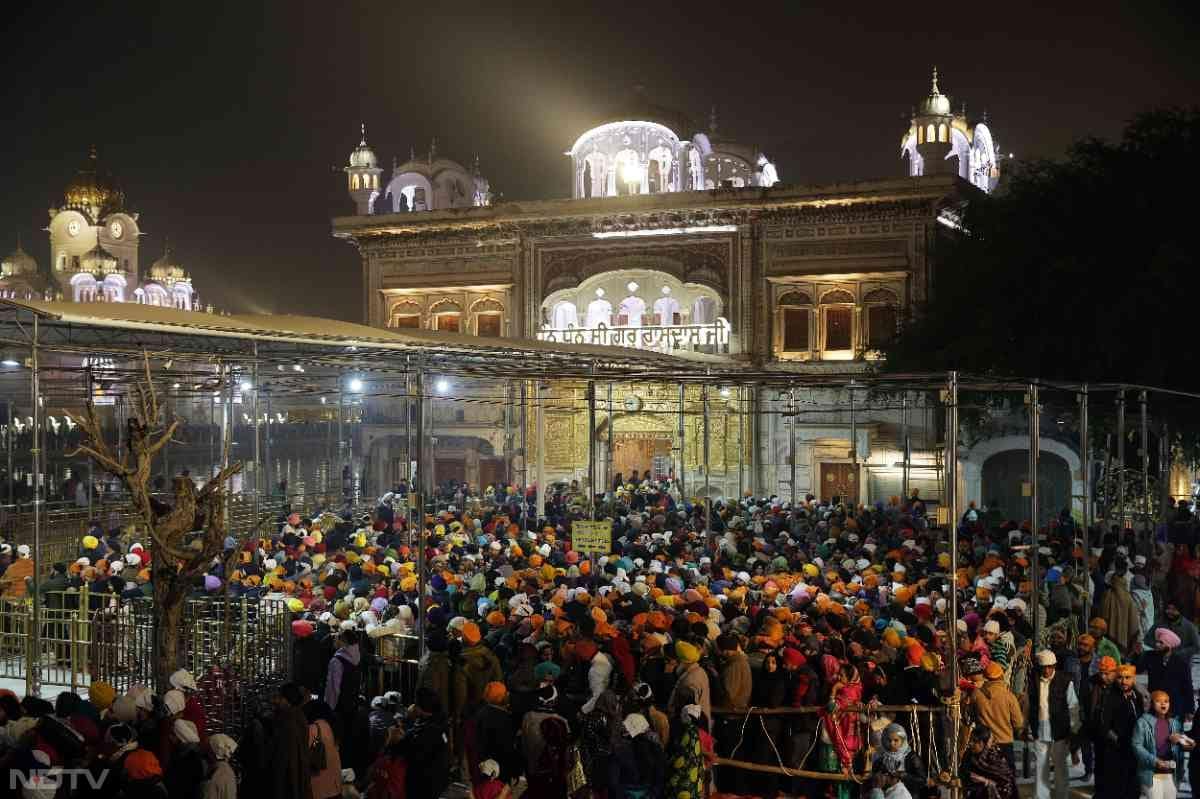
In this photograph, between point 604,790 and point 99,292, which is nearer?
point 604,790

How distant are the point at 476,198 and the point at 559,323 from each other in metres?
7.09

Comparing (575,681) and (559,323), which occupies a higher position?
(559,323)

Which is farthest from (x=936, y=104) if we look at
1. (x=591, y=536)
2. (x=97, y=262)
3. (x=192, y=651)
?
(x=97, y=262)

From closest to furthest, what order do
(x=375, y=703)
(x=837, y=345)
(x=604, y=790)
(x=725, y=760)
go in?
1. (x=604, y=790)
2. (x=725, y=760)
3. (x=375, y=703)
4. (x=837, y=345)

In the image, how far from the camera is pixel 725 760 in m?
8.65

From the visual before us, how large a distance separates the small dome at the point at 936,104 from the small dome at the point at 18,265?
56483 mm

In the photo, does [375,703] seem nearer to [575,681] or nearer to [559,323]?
[575,681]

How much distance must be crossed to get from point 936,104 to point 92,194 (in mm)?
57722

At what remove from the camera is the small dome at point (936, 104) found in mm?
28938

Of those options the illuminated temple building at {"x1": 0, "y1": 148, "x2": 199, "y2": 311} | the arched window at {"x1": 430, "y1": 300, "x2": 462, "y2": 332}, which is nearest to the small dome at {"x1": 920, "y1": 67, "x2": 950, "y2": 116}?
the arched window at {"x1": 430, "y1": 300, "x2": 462, "y2": 332}

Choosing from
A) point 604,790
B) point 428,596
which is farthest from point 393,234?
point 604,790

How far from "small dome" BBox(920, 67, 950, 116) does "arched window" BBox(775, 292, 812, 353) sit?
5989mm

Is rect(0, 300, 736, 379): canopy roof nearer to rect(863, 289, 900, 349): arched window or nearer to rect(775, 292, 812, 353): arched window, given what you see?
rect(775, 292, 812, 353): arched window

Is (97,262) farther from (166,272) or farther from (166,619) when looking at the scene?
(166,619)
